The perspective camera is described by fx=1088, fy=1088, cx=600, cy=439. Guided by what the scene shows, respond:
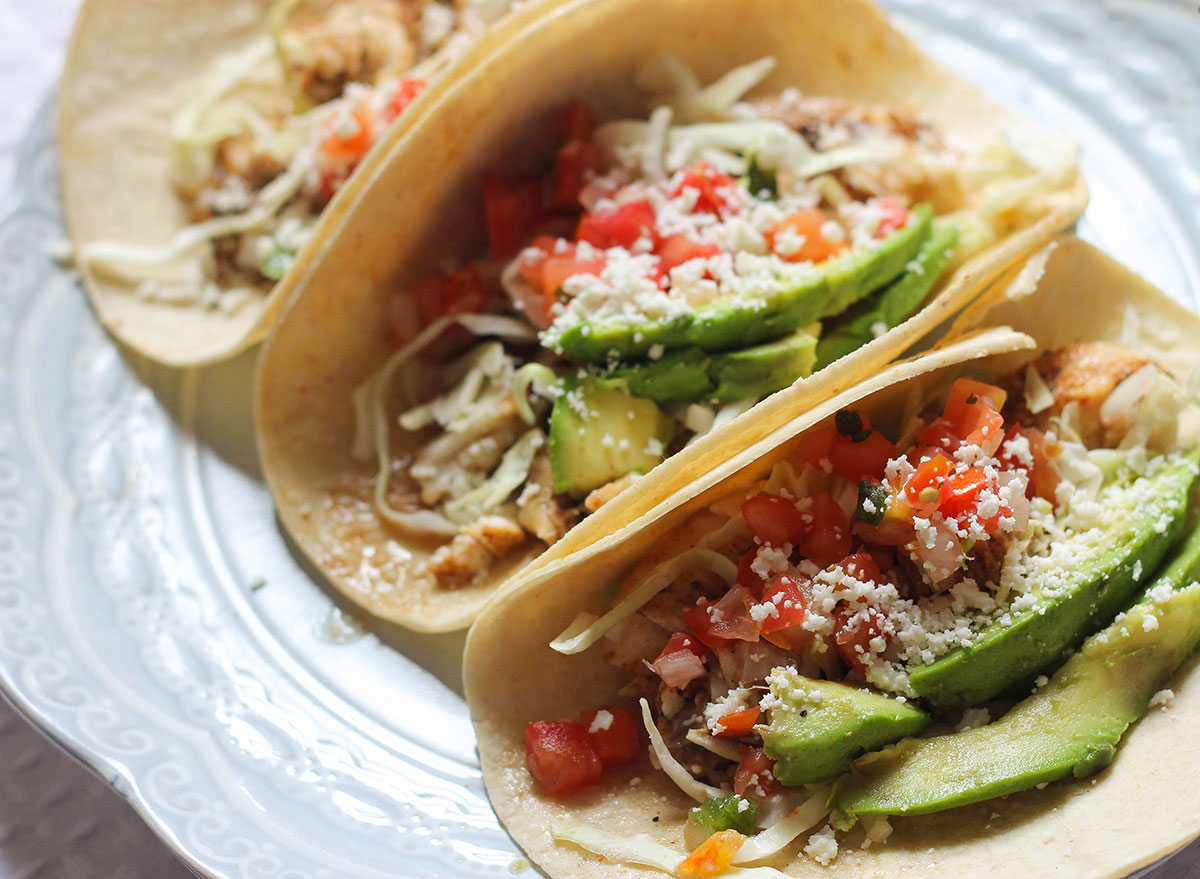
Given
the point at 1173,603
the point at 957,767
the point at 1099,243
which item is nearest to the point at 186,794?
the point at 957,767

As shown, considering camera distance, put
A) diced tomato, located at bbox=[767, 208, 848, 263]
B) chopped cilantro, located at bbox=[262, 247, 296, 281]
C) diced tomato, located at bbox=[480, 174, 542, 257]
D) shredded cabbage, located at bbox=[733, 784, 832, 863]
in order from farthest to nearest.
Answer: chopped cilantro, located at bbox=[262, 247, 296, 281] → diced tomato, located at bbox=[480, 174, 542, 257] → diced tomato, located at bbox=[767, 208, 848, 263] → shredded cabbage, located at bbox=[733, 784, 832, 863]

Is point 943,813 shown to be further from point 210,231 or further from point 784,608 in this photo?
point 210,231

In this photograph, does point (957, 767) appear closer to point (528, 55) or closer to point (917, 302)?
point (917, 302)

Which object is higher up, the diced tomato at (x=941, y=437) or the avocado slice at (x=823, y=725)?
the diced tomato at (x=941, y=437)

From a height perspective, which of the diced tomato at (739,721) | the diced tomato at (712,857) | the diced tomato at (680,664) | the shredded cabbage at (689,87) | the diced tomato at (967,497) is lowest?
the diced tomato at (712,857)

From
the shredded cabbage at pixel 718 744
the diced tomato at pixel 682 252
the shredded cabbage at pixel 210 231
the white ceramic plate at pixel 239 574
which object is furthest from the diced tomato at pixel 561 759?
the shredded cabbage at pixel 210 231

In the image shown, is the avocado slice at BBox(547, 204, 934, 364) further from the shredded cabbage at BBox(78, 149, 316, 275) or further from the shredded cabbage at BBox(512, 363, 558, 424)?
the shredded cabbage at BBox(78, 149, 316, 275)

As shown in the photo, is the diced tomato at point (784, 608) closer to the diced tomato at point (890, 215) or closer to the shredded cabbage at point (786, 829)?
the shredded cabbage at point (786, 829)

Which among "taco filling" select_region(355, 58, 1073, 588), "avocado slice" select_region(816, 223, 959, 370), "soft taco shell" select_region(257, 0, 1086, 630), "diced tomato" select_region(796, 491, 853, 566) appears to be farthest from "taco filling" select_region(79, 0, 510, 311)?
"diced tomato" select_region(796, 491, 853, 566)
